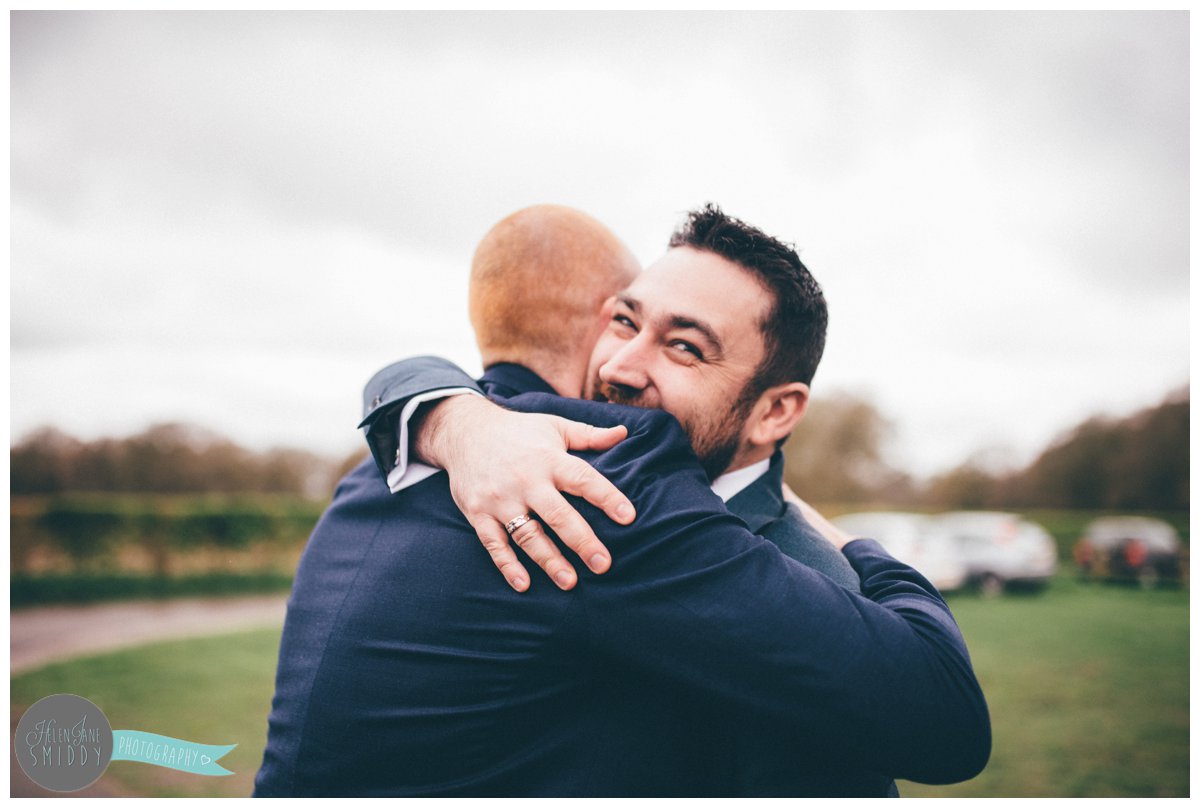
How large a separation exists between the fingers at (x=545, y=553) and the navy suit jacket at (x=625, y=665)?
0.03m

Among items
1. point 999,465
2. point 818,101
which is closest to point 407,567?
point 818,101

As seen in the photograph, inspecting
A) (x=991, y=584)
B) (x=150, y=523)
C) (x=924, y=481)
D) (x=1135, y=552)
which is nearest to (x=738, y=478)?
(x=150, y=523)

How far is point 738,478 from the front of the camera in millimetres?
2219

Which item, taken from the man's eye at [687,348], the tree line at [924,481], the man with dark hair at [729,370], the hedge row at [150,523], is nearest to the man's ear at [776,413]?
the man with dark hair at [729,370]

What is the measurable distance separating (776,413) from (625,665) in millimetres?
963

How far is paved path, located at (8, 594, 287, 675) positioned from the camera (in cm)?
1272

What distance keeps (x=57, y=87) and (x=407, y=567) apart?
2762 mm

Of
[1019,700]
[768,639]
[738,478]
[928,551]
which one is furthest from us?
[928,551]

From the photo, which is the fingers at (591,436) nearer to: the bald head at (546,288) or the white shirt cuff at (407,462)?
the white shirt cuff at (407,462)

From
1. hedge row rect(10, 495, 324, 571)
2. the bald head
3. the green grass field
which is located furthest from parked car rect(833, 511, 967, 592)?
the bald head

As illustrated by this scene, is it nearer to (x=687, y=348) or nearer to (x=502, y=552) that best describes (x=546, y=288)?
(x=687, y=348)

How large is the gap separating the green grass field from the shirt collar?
5917mm

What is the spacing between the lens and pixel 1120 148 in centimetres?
332
